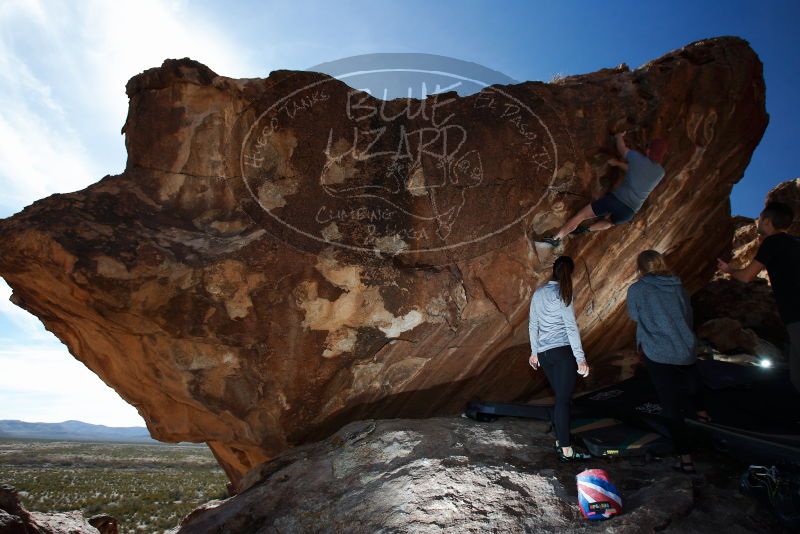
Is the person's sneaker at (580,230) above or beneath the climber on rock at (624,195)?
beneath

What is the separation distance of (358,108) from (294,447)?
398 centimetres

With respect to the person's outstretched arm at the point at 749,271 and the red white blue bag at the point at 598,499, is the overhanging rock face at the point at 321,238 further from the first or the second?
the red white blue bag at the point at 598,499

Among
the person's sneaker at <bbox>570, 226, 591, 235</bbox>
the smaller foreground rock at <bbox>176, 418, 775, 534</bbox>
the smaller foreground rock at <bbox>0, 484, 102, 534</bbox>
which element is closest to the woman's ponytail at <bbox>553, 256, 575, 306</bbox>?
the smaller foreground rock at <bbox>176, 418, 775, 534</bbox>

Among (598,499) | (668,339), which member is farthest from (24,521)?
(668,339)

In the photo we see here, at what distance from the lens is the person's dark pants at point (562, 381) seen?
3633mm

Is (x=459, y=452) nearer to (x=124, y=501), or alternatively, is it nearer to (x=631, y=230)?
(x=631, y=230)

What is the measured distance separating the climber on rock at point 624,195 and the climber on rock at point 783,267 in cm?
154

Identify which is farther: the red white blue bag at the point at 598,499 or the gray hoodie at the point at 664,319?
the gray hoodie at the point at 664,319

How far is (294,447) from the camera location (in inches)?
197

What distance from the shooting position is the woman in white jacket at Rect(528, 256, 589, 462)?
363 centimetres

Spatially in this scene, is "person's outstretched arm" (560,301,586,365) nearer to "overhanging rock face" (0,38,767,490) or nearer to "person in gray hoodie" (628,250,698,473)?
"person in gray hoodie" (628,250,698,473)

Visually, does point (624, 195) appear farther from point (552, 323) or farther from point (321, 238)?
point (321, 238)

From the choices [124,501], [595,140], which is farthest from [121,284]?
[124,501]

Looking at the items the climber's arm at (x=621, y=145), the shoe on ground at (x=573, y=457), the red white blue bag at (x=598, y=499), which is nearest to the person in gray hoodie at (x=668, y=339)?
the shoe on ground at (x=573, y=457)
